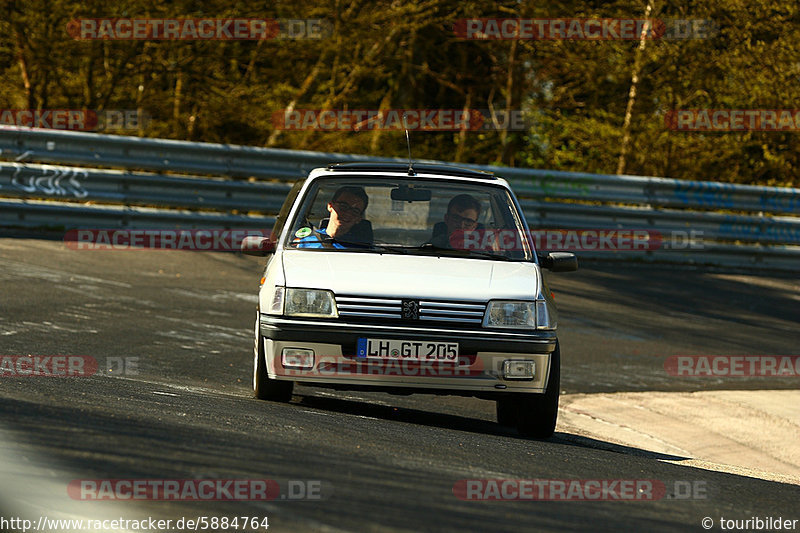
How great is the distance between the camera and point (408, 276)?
673 centimetres

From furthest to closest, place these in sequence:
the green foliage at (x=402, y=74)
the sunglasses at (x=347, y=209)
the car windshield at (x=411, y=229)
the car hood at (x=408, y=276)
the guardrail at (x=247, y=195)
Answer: the green foliage at (x=402, y=74) < the guardrail at (x=247, y=195) < the sunglasses at (x=347, y=209) < the car windshield at (x=411, y=229) < the car hood at (x=408, y=276)

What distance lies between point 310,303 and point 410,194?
4.91ft

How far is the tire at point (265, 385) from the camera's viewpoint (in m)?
6.84

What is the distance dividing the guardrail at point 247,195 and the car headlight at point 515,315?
6275mm

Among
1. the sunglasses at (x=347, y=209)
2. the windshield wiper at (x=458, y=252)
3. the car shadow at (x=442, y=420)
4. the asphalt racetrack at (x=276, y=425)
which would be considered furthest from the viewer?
the sunglasses at (x=347, y=209)

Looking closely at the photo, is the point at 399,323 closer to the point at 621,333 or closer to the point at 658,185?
the point at 621,333

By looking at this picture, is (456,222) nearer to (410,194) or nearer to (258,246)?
(410,194)

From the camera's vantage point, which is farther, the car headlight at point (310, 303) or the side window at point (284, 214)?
the side window at point (284, 214)

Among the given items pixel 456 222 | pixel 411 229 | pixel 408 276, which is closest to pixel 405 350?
pixel 408 276

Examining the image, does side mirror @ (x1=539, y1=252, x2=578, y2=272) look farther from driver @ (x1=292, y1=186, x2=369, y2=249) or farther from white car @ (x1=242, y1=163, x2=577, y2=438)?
driver @ (x1=292, y1=186, x2=369, y2=249)

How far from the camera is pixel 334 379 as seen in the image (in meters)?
6.53

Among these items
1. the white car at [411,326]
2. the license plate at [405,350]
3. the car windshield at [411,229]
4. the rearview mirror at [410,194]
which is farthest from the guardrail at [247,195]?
the license plate at [405,350]

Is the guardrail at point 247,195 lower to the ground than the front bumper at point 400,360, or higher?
higher

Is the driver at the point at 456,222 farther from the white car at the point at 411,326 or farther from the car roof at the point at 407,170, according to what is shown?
the car roof at the point at 407,170
